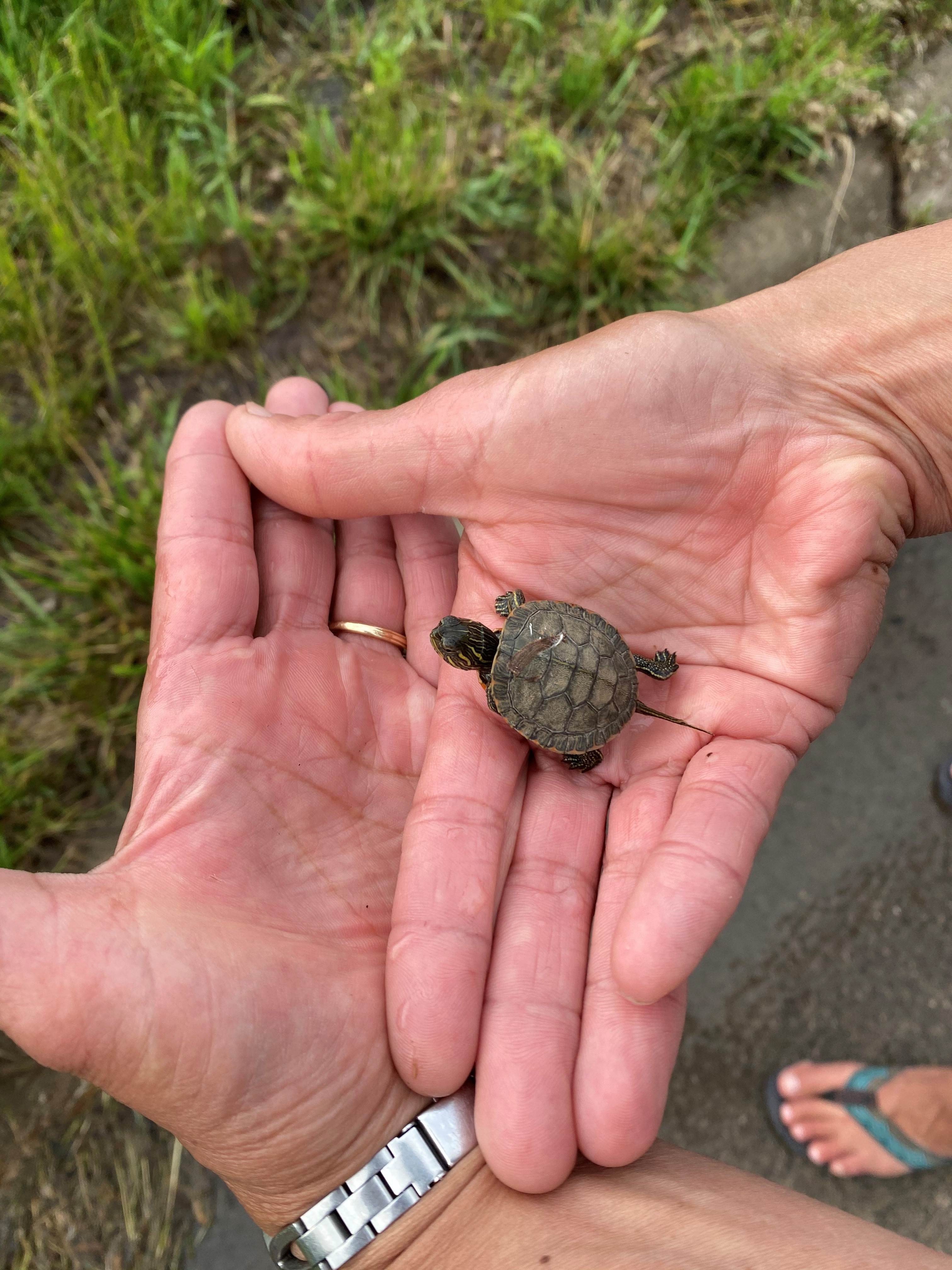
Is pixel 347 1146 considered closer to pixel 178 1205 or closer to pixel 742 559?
pixel 178 1205

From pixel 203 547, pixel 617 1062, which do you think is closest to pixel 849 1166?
pixel 617 1062

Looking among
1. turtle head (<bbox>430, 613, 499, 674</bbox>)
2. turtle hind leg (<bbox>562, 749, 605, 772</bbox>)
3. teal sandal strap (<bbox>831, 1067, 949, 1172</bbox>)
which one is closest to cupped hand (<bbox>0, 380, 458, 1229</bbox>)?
turtle head (<bbox>430, 613, 499, 674</bbox>)

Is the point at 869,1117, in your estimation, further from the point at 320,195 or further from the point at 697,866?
the point at 320,195

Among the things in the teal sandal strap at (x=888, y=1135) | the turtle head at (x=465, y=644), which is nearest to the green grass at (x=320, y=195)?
the turtle head at (x=465, y=644)

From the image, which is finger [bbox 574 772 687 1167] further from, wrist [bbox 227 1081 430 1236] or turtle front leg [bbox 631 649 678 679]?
turtle front leg [bbox 631 649 678 679]

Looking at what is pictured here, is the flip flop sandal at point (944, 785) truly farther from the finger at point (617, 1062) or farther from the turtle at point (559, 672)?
the finger at point (617, 1062)

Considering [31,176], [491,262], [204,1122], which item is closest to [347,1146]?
[204,1122]
